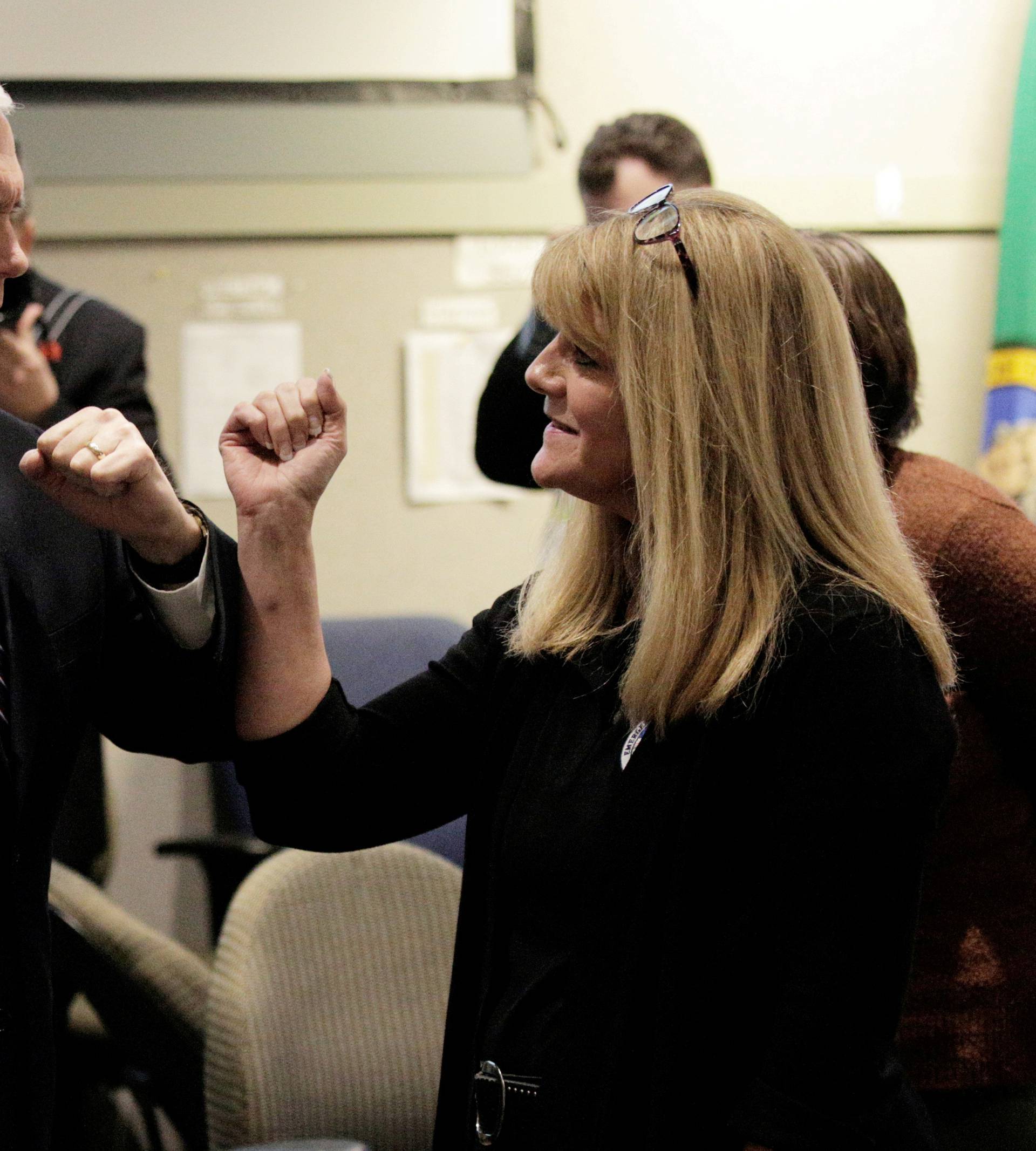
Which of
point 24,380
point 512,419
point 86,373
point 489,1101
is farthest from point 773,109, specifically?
point 489,1101

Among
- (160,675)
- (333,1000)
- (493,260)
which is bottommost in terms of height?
(333,1000)

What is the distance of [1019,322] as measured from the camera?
2826mm

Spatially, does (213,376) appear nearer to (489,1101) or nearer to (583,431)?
(583,431)

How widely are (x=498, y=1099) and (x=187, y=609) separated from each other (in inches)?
19.2

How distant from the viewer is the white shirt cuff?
108cm

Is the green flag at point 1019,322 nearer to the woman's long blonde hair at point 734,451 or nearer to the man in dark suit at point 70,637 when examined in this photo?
the woman's long blonde hair at point 734,451

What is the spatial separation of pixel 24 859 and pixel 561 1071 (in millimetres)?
462

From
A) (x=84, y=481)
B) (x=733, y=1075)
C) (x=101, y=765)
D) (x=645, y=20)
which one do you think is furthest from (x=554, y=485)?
(x=645, y=20)

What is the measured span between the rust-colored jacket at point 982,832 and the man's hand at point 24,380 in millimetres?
1304

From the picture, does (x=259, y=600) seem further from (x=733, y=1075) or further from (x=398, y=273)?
(x=398, y=273)

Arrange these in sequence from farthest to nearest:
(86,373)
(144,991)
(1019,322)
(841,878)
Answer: (1019,322) → (86,373) → (144,991) → (841,878)

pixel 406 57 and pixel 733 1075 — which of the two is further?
pixel 406 57

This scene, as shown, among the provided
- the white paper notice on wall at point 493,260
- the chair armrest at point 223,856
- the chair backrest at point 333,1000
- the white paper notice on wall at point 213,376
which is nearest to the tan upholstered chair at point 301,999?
the chair backrest at point 333,1000

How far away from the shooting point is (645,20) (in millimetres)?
2889
